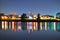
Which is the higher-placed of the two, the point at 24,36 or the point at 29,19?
the point at 29,19

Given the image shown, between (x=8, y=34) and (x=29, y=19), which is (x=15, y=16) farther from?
(x=8, y=34)

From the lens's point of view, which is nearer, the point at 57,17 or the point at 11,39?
the point at 11,39

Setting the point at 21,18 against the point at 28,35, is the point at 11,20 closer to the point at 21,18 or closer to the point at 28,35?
the point at 21,18

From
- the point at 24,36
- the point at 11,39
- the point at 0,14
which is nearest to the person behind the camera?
the point at 11,39

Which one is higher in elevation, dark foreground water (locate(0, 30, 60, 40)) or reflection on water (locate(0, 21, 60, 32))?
reflection on water (locate(0, 21, 60, 32))

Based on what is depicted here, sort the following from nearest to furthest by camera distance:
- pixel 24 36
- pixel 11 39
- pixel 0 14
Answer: pixel 11 39
pixel 24 36
pixel 0 14

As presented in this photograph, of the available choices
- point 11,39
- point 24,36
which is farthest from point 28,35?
point 11,39

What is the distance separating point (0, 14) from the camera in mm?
1929

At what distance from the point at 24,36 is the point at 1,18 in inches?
16.5

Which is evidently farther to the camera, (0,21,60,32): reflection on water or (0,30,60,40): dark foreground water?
(0,21,60,32): reflection on water

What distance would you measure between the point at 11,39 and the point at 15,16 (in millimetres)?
459

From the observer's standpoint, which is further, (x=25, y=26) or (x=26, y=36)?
(x=25, y=26)

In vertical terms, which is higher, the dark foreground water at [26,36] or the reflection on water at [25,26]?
the reflection on water at [25,26]

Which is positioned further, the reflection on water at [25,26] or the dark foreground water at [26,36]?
the reflection on water at [25,26]
